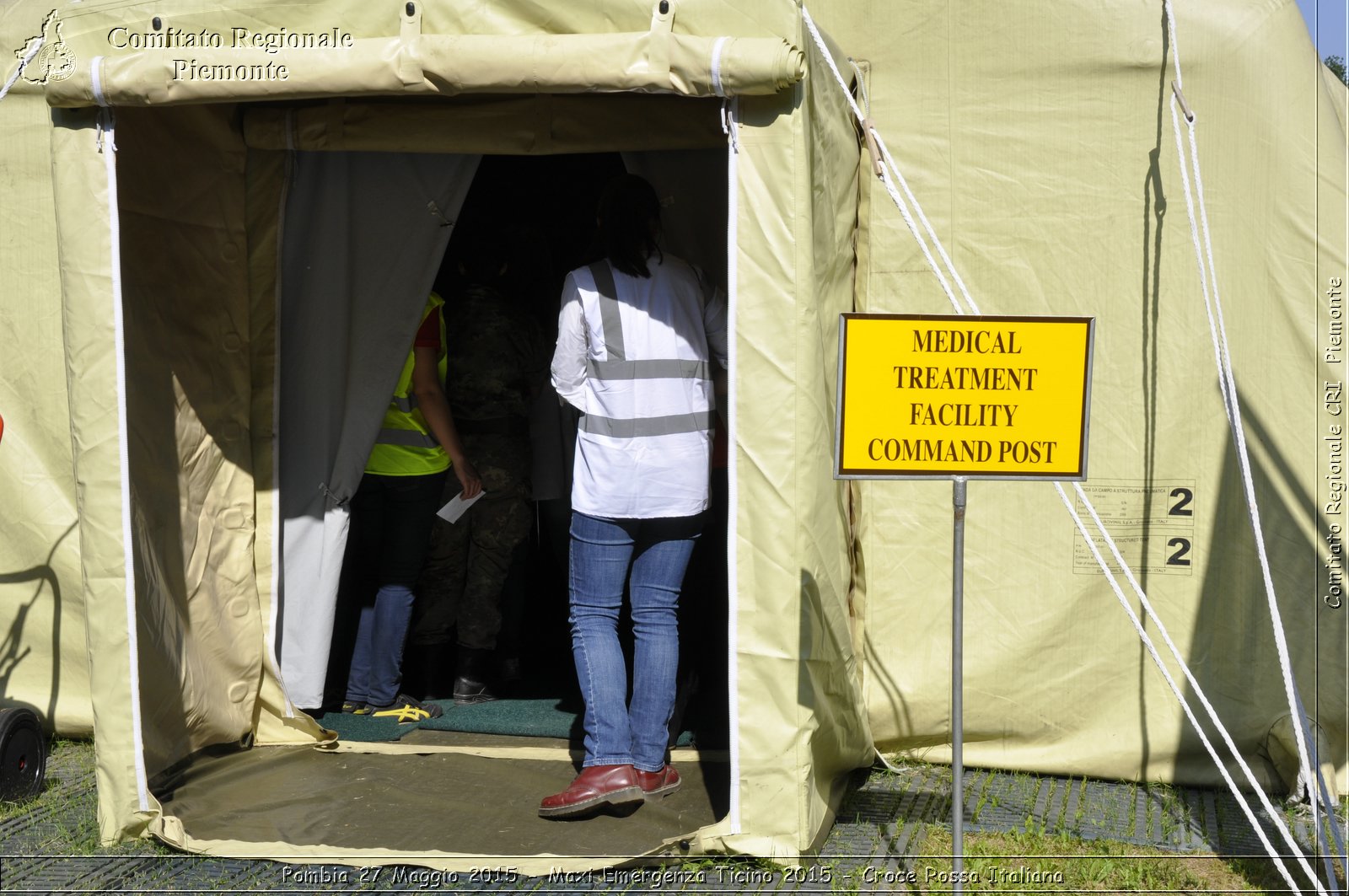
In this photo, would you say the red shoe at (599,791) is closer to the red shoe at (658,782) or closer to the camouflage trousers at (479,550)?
the red shoe at (658,782)

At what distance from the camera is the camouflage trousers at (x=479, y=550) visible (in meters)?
4.53

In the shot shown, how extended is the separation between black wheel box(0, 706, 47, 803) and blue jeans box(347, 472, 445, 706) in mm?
1032

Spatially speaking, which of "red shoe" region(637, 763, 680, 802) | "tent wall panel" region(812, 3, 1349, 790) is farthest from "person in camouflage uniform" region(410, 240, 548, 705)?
"tent wall panel" region(812, 3, 1349, 790)

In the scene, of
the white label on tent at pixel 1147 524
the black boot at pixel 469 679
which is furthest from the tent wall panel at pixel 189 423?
the white label on tent at pixel 1147 524

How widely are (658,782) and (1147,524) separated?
5.48 feet

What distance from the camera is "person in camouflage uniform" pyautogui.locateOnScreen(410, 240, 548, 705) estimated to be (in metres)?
4.45

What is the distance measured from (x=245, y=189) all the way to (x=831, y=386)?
199 centimetres

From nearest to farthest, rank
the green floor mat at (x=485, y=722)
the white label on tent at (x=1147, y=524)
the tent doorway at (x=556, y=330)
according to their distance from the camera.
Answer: the white label on tent at (x=1147, y=524)
the tent doorway at (x=556, y=330)
the green floor mat at (x=485, y=722)

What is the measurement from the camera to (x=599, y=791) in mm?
3428

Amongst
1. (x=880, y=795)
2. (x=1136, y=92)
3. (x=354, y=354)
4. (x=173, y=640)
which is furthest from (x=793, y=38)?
(x=173, y=640)

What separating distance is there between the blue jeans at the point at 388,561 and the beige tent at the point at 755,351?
0.19 meters

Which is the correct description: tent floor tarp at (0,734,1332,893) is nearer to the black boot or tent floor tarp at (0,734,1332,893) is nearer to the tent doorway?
the black boot

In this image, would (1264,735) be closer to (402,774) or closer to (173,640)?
(402,774)

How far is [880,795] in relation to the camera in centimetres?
385
